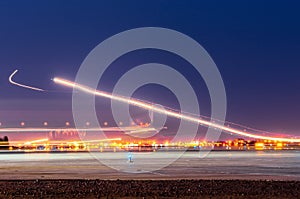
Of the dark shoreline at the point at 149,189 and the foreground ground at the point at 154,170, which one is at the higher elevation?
the foreground ground at the point at 154,170

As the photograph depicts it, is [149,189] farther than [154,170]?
No

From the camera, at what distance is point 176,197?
65.9 ft

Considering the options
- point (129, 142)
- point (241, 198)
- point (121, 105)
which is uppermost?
point (121, 105)

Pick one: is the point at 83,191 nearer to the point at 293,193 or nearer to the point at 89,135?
the point at 293,193

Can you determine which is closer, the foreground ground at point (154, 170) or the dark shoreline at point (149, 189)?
the dark shoreline at point (149, 189)

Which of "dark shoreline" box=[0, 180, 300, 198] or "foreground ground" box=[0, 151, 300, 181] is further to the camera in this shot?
"foreground ground" box=[0, 151, 300, 181]

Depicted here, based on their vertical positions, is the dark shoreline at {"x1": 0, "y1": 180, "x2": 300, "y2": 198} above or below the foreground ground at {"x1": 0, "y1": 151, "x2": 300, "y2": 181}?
below

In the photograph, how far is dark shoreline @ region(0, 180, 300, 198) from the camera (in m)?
20.7

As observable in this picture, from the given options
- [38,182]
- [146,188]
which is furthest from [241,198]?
[38,182]

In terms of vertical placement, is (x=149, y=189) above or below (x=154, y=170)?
below

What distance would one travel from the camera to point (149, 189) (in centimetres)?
2236

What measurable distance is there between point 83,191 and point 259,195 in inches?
244

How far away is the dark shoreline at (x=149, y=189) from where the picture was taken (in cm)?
2069

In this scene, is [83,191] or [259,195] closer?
[259,195]
